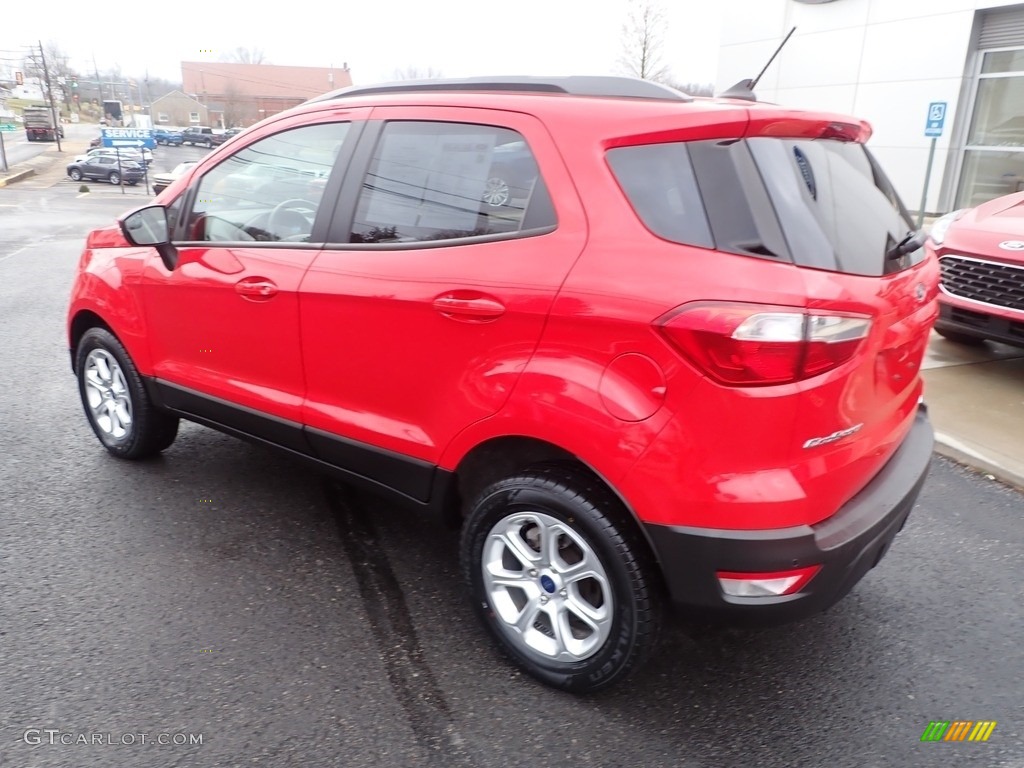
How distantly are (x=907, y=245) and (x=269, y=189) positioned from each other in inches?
95.6

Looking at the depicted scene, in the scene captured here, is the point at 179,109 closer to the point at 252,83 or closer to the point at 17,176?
the point at 252,83

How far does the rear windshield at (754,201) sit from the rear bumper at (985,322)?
138 inches

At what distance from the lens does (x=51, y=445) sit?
431 centimetres

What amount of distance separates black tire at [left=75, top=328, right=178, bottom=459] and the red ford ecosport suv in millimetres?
1035

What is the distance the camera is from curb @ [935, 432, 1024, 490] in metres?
4.18

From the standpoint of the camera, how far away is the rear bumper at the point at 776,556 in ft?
6.69

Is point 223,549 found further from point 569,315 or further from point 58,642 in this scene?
point 569,315

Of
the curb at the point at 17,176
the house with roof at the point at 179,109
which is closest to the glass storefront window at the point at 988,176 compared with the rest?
the curb at the point at 17,176

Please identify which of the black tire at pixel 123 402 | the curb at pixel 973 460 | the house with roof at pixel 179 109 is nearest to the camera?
the black tire at pixel 123 402

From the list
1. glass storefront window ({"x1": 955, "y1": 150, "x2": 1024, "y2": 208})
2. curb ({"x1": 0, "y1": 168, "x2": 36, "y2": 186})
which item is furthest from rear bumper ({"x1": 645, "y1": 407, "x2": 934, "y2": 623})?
curb ({"x1": 0, "y1": 168, "x2": 36, "y2": 186})

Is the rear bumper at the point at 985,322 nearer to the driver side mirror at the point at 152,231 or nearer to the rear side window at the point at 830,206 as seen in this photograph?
the rear side window at the point at 830,206

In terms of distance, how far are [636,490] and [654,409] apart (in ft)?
0.75

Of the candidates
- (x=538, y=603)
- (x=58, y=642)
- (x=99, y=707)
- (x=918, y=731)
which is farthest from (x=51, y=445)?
(x=918, y=731)

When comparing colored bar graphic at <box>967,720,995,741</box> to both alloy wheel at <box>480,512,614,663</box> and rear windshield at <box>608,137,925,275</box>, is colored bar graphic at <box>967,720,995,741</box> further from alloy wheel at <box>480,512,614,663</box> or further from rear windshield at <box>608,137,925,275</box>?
rear windshield at <box>608,137,925,275</box>
